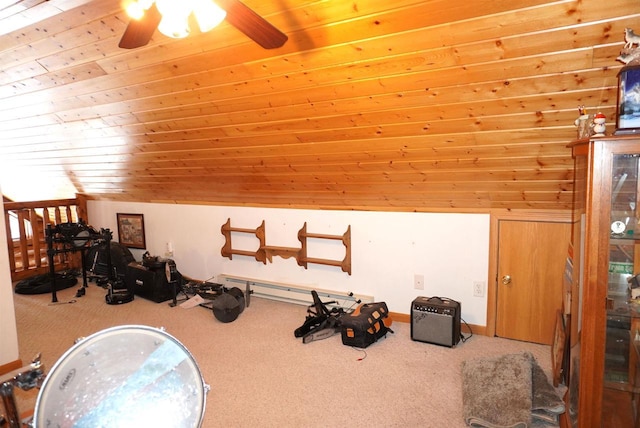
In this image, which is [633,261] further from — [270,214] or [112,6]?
[270,214]

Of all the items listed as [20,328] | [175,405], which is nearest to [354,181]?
[175,405]

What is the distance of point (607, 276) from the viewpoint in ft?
5.44

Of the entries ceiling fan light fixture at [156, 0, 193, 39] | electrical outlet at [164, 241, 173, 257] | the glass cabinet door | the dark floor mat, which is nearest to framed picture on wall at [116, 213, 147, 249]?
electrical outlet at [164, 241, 173, 257]

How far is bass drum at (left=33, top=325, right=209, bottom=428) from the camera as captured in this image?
0.94 m

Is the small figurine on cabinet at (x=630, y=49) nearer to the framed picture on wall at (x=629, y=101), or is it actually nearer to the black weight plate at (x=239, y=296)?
the framed picture on wall at (x=629, y=101)

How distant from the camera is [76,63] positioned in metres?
2.81

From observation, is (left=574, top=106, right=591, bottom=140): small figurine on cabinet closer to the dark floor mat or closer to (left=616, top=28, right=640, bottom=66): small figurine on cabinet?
(left=616, top=28, right=640, bottom=66): small figurine on cabinet

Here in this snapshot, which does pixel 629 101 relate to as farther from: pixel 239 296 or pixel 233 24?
pixel 239 296

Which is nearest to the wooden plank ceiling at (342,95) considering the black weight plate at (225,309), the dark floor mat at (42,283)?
the black weight plate at (225,309)

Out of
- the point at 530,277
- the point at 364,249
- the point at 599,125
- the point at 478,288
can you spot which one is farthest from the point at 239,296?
the point at 599,125

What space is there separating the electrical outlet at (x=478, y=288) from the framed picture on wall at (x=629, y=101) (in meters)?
2.00

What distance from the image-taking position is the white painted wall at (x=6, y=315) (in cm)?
298

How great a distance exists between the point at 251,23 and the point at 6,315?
Result: 3035 mm

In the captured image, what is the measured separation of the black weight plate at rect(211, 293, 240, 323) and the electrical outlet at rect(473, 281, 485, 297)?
7.19ft
